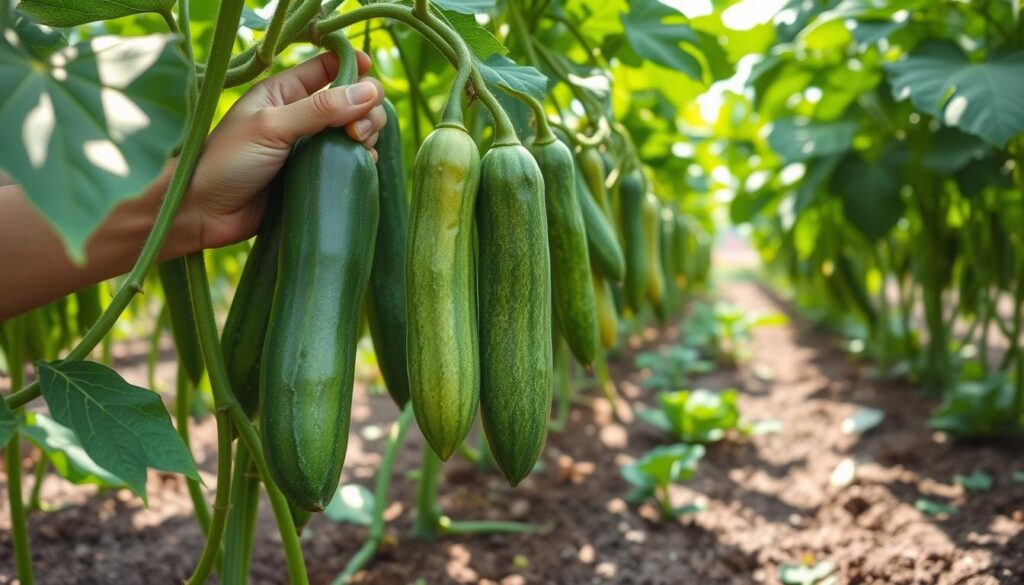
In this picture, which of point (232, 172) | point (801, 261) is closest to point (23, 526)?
point (232, 172)

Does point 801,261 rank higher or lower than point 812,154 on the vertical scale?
lower

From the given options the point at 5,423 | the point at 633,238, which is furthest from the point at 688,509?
the point at 5,423

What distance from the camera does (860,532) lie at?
6.34ft

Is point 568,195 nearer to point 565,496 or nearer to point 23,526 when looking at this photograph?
point 23,526

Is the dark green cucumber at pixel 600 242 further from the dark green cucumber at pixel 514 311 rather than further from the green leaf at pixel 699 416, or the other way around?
the green leaf at pixel 699 416

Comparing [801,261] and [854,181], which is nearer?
[854,181]

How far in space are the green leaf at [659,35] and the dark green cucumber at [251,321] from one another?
96cm

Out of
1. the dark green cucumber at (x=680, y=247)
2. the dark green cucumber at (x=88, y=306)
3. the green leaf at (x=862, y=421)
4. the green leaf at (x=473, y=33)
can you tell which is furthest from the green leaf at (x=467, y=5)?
the green leaf at (x=862, y=421)

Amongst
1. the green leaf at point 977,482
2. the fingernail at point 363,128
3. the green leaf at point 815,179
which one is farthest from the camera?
the green leaf at point 815,179

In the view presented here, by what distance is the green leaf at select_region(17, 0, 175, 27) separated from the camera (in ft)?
2.78

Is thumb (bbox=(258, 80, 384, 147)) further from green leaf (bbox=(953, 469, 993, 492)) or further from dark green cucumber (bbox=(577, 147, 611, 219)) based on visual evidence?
green leaf (bbox=(953, 469, 993, 492))

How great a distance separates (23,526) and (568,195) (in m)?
1.00

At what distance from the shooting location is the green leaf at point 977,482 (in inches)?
80.2

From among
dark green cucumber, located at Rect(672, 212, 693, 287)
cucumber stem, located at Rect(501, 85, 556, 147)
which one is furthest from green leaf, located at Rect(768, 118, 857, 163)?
cucumber stem, located at Rect(501, 85, 556, 147)
